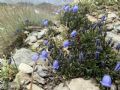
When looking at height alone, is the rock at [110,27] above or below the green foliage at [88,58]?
above

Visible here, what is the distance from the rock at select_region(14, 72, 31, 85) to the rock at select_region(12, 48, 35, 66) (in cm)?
39

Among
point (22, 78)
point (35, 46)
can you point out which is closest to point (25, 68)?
point (22, 78)

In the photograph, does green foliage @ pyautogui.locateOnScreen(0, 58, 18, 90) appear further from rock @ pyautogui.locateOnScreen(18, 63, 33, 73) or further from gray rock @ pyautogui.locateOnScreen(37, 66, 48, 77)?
gray rock @ pyautogui.locateOnScreen(37, 66, 48, 77)

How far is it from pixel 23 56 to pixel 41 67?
Result: 53 centimetres

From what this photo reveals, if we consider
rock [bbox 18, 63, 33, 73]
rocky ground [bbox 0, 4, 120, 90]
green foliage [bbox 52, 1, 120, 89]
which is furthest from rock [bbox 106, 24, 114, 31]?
rock [bbox 18, 63, 33, 73]

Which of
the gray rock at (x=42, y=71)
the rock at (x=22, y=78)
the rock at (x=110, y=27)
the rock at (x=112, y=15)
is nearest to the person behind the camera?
the rock at (x=22, y=78)

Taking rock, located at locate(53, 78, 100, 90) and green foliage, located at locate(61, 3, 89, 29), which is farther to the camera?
green foliage, located at locate(61, 3, 89, 29)

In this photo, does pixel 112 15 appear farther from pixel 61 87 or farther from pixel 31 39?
pixel 61 87

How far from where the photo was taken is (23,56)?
5.39 metres

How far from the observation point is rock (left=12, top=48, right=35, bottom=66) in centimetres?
529

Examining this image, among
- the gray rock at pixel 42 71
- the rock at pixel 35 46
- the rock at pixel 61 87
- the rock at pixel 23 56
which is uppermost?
the rock at pixel 35 46

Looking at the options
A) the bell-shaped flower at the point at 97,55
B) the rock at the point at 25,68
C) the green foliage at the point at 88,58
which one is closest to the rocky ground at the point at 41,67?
the rock at the point at 25,68

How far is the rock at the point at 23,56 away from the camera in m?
5.29

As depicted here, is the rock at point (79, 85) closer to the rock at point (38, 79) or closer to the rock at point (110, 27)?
the rock at point (38, 79)
